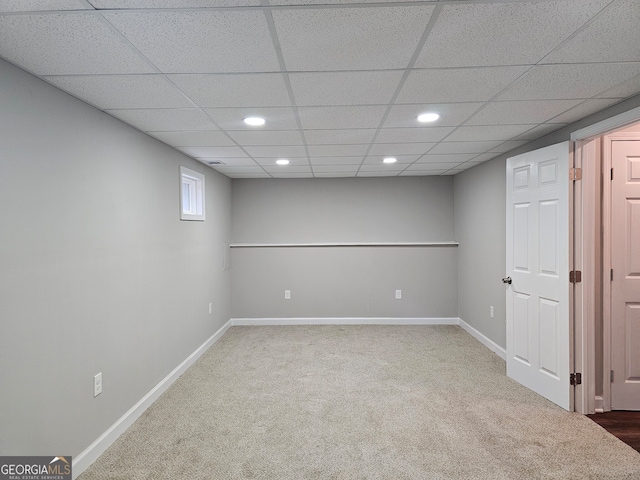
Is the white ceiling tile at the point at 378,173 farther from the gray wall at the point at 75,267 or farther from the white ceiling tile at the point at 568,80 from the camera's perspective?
the white ceiling tile at the point at 568,80

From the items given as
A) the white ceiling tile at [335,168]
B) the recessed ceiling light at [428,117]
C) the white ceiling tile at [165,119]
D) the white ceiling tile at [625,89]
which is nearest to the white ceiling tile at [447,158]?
the white ceiling tile at [335,168]

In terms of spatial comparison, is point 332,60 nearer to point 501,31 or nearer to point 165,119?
point 501,31

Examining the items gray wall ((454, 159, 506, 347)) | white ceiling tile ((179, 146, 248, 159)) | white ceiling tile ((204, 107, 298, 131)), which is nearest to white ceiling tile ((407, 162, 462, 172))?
gray wall ((454, 159, 506, 347))

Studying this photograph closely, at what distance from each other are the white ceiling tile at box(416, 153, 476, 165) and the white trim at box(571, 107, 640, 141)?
1.23m

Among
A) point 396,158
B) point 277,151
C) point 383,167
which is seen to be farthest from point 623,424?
point 277,151

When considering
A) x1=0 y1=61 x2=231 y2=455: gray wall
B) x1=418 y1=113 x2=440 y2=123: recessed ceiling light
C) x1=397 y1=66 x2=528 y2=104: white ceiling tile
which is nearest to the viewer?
x1=0 y1=61 x2=231 y2=455: gray wall

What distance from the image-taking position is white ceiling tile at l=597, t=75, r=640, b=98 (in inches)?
78.2

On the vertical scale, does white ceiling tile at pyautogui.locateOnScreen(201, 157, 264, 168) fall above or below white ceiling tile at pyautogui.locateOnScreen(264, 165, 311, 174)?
below

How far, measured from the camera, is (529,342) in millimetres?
3180

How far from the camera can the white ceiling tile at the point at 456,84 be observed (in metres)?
1.82

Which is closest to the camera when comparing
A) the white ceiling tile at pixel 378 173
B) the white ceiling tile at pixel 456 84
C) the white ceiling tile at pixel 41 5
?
the white ceiling tile at pixel 41 5

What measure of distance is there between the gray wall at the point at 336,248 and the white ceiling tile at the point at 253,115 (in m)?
2.76

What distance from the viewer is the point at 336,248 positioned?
5535 mm

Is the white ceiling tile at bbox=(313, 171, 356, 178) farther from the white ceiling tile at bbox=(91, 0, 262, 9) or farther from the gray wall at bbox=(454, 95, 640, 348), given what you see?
the white ceiling tile at bbox=(91, 0, 262, 9)
